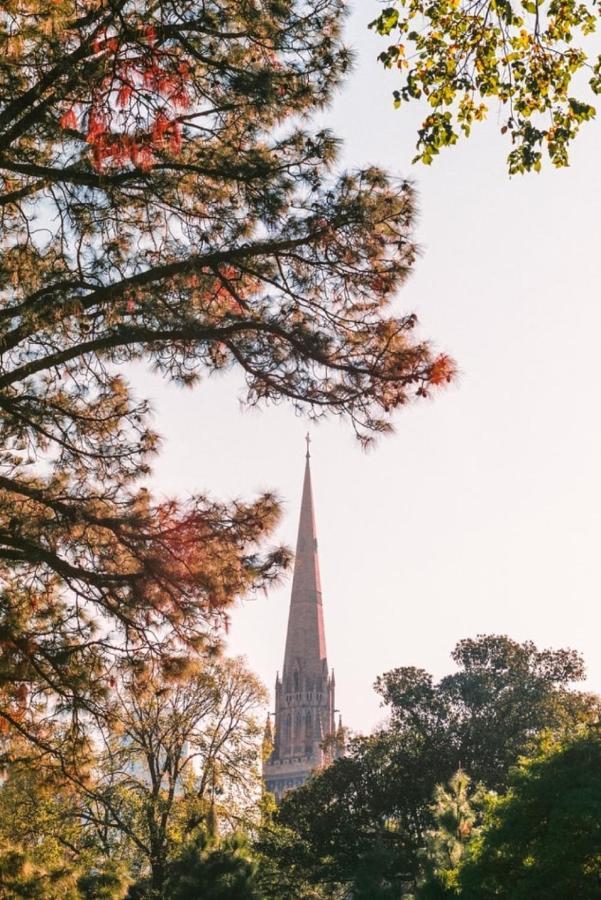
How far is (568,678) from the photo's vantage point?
105 ft

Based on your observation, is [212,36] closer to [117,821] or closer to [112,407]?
[112,407]

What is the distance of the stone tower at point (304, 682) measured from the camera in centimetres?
7556

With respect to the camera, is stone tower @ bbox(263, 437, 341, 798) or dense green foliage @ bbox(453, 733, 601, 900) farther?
stone tower @ bbox(263, 437, 341, 798)

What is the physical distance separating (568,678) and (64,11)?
28403 millimetres

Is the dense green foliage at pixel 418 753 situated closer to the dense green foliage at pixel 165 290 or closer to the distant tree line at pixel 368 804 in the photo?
the distant tree line at pixel 368 804

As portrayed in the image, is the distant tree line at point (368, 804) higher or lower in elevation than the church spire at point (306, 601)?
lower

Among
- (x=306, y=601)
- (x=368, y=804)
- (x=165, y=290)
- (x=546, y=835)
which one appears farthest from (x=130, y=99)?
(x=306, y=601)

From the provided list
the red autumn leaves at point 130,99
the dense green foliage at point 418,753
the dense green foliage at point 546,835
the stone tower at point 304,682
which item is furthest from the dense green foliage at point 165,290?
the stone tower at point 304,682

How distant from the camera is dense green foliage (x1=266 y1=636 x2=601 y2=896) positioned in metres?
28.5

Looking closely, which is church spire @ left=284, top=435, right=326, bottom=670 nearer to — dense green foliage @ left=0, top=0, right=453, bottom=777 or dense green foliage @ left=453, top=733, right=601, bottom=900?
dense green foliage @ left=453, top=733, right=601, bottom=900

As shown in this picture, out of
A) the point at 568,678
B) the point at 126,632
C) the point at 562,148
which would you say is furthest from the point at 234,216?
the point at 568,678

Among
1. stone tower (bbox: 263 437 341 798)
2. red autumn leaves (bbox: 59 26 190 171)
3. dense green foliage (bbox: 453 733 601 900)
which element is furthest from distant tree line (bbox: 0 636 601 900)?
stone tower (bbox: 263 437 341 798)

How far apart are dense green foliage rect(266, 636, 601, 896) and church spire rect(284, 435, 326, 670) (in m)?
44.3

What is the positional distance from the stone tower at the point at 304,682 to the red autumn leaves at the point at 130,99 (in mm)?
67808
